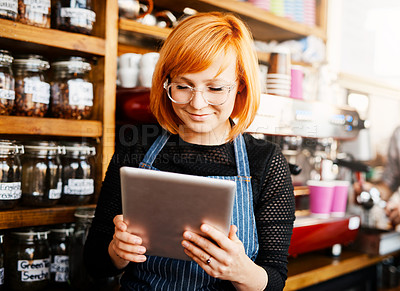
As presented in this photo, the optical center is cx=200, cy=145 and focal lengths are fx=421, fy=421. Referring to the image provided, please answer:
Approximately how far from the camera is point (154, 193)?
860 millimetres

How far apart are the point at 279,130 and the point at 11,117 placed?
0.98 metres

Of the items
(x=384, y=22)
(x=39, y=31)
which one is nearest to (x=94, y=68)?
(x=39, y=31)

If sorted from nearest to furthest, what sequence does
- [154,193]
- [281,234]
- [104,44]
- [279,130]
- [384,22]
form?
[154,193], [281,234], [104,44], [279,130], [384,22]

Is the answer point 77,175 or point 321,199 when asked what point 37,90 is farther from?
point 321,199

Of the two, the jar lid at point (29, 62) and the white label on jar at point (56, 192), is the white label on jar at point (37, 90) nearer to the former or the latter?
the jar lid at point (29, 62)

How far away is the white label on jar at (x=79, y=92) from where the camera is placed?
1.42 metres

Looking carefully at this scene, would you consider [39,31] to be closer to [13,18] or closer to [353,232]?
[13,18]

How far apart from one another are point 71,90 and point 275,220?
0.80m

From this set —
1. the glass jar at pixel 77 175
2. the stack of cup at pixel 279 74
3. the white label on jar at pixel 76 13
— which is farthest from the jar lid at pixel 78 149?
the stack of cup at pixel 279 74

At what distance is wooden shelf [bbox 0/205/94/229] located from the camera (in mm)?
1265

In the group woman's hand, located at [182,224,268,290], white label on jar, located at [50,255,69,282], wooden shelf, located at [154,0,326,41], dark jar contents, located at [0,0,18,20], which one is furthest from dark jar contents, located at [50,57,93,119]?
woman's hand, located at [182,224,268,290]

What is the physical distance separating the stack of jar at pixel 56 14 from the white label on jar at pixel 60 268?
2.52 feet

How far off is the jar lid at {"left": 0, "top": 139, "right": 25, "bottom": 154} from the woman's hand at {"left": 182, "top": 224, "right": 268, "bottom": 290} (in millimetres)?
677

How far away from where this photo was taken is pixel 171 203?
86 centimetres
